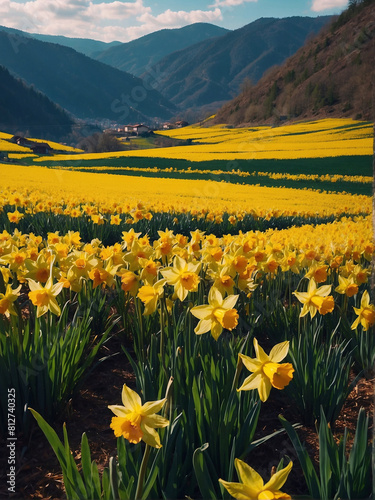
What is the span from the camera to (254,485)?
0.89m

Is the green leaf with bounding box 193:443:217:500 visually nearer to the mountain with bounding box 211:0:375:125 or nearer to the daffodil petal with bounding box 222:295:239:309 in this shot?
the daffodil petal with bounding box 222:295:239:309

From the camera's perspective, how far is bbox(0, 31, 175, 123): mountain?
144 metres

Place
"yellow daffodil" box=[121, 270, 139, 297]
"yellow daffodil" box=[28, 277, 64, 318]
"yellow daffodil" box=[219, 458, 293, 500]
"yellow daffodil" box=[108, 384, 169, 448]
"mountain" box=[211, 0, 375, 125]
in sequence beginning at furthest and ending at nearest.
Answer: "mountain" box=[211, 0, 375, 125], "yellow daffodil" box=[121, 270, 139, 297], "yellow daffodil" box=[28, 277, 64, 318], "yellow daffodil" box=[108, 384, 169, 448], "yellow daffodil" box=[219, 458, 293, 500]

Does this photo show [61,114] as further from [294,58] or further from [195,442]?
[195,442]

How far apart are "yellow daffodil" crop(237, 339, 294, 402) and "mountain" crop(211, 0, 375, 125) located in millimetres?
38899

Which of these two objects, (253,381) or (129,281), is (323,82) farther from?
(253,381)

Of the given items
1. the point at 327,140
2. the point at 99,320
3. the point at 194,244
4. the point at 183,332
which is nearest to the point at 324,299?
the point at 183,332

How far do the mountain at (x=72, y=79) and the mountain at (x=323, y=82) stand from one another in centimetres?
7708

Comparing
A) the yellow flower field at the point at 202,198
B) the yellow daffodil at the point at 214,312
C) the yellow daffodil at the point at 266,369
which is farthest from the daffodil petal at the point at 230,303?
the yellow flower field at the point at 202,198

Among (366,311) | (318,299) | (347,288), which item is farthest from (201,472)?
(347,288)

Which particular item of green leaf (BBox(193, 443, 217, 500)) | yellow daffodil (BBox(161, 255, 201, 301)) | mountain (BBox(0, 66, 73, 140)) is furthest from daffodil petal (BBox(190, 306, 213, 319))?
mountain (BBox(0, 66, 73, 140))

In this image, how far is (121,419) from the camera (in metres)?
1.05

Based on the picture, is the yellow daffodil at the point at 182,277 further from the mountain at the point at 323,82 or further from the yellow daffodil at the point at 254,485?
the mountain at the point at 323,82

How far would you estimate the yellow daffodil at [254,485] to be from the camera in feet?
2.82
